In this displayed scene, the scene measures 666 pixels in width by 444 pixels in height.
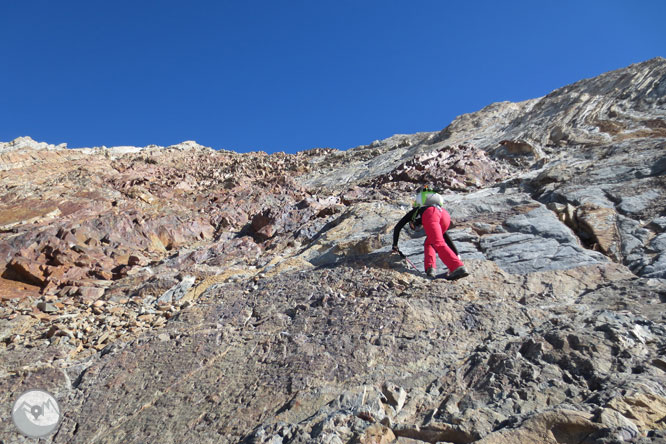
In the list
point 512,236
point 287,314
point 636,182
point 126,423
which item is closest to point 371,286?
point 287,314

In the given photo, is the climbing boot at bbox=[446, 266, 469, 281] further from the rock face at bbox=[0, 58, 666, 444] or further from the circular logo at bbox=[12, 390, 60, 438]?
the circular logo at bbox=[12, 390, 60, 438]

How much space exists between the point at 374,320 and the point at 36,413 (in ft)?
14.0

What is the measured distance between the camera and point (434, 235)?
6336 millimetres

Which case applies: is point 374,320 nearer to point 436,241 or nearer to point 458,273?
point 458,273

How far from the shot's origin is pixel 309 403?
4117 mm

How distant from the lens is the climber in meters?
6.07

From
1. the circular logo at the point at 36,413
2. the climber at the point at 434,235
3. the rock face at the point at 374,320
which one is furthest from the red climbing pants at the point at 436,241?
the circular logo at the point at 36,413

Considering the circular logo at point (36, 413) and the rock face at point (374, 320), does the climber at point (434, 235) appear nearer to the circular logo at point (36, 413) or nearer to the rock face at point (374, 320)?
the rock face at point (374, 320)

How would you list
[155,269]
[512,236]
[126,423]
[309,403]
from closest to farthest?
[309,403] → [126,423] → [512,236] → [155,269]

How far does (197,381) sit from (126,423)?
832mm

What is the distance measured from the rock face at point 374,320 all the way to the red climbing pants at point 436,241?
13.1 inches

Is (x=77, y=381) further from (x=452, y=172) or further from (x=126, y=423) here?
(x=452, y=172)

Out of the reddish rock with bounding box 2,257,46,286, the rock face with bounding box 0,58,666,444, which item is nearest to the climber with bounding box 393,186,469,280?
the rock face with bounding box 0,58,666,444

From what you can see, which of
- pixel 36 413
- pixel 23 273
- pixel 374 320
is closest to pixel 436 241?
pixel 374 320
